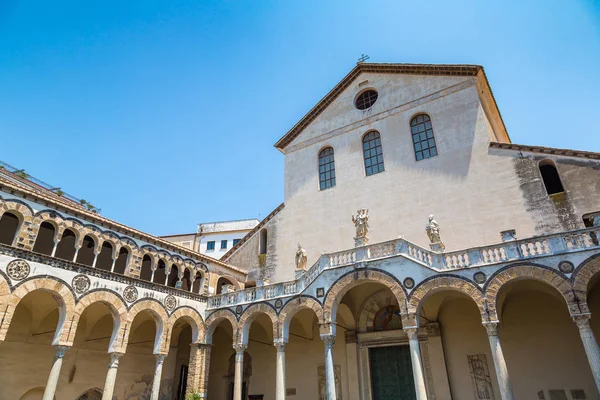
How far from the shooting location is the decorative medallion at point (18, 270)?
12391 mm

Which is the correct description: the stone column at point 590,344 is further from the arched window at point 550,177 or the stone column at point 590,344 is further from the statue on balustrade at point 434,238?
the arched window at point 550,177

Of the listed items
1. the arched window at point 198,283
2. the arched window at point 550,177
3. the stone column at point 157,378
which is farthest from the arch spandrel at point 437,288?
the arched window at point 198,283

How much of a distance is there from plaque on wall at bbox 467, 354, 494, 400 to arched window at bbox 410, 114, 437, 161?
355 inches

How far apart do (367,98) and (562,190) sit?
36.6 feet

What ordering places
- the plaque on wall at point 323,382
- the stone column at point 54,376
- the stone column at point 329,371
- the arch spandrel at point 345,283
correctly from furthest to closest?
the plaque on wall at point 323,382, the arch spandrel at point 345,283, the stone column at point 329,371, the stone column at point 54,376

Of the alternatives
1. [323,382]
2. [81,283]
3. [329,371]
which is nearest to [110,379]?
[81,283]

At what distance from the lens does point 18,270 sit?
41.3 ft

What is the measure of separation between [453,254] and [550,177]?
6.41 m

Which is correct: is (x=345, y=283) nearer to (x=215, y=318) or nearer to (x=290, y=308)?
(x=290, y=308)

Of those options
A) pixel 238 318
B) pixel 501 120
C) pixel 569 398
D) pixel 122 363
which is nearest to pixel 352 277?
pixel 238 318

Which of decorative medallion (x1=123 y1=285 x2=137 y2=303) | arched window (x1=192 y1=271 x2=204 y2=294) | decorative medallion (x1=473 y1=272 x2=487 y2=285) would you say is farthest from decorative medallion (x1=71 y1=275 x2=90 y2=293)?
decorative medallion (x1=473 y1=272 x2=487 y2=285)

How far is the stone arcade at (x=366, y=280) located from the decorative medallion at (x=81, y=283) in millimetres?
75

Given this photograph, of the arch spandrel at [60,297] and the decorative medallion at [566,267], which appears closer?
the decorative medallion at [566,267]

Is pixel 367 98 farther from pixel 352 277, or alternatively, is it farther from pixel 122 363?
pixel 122 363
